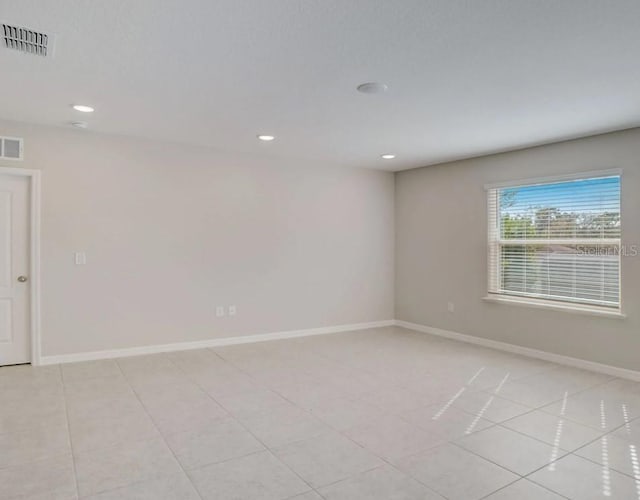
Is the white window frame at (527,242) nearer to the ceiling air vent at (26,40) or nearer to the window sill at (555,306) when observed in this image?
the window sill at (555,306)

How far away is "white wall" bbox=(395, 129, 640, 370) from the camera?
4.24 m

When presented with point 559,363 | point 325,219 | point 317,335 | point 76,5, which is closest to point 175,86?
point 76,5

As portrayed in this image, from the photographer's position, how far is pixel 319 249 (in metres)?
6.16

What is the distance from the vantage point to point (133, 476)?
2.40 meters

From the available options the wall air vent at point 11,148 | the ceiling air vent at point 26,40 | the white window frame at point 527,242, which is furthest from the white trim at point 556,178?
the wall air vent at point 11,148

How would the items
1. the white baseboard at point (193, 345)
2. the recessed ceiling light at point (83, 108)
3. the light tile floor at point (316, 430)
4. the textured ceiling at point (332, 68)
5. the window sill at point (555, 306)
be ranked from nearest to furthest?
1. the textured ceiling at point (332, 68)
2. the light tile floor at point (316, 430)
3. the recessed ceiling light at point (83, 108)
4. the window sill at point (555, 306)
5. the white baseboard at point (193, 345)

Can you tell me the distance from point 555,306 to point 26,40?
16.8ft

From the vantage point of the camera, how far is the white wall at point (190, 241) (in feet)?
15.0

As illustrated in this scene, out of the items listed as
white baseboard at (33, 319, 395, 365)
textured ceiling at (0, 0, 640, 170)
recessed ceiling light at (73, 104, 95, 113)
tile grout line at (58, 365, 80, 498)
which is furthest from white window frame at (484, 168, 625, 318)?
tile grout line at (58, 365, 80, 498)

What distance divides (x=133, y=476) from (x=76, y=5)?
7.93ft

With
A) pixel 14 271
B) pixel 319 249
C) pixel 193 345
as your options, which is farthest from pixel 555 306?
pixel 14 271

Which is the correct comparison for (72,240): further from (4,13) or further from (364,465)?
(364,465)

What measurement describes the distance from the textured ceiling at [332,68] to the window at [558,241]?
0.66 m

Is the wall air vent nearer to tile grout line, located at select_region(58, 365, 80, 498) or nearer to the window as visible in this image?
tile grout line, located at select_region(58, 365, 80, 498)
